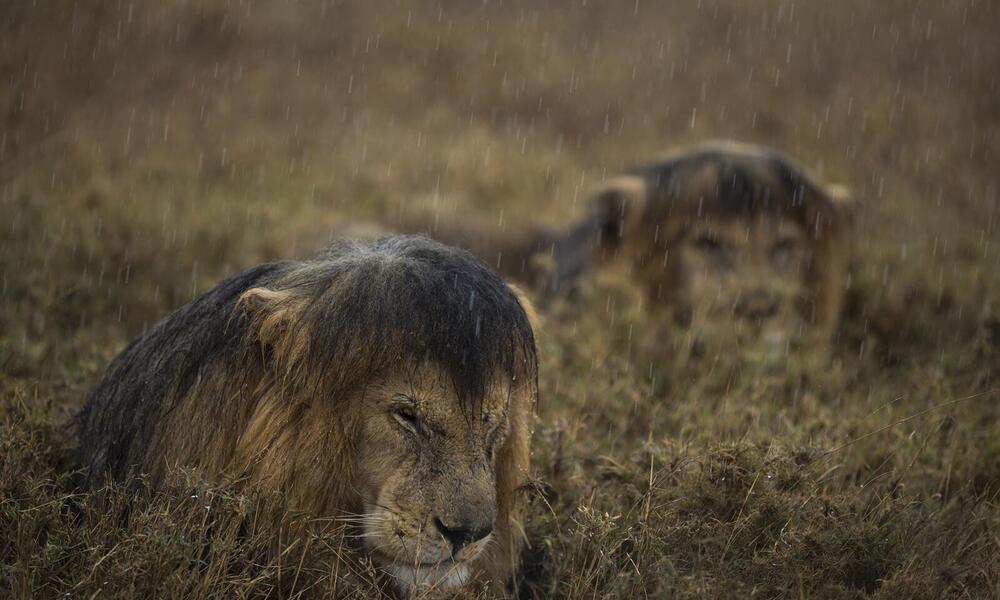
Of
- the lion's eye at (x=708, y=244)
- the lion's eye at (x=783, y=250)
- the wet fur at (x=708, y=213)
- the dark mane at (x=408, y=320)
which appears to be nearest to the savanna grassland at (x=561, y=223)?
the wet fur at (x=708, y=213)

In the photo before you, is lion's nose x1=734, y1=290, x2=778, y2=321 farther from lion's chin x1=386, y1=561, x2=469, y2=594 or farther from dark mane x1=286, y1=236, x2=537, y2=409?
lion's chin x1=386, y1=561, x2=469, y2=594

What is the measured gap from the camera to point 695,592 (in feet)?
10.5

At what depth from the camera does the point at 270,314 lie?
10.8 feet

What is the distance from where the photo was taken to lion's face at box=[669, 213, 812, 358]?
7.01m

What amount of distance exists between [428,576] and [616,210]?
17.3 feet

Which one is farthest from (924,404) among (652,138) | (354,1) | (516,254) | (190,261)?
(354,1)

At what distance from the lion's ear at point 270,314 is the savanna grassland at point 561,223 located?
0.53m

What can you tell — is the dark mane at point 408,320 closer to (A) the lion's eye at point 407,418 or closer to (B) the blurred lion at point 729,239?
(A) the lion's eye at point 407,418

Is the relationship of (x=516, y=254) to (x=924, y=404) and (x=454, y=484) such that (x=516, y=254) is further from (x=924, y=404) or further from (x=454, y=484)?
(x=454, y=484)

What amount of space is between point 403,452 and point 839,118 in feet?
42.9

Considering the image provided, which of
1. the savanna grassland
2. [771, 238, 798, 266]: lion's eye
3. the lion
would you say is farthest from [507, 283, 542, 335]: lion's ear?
[771, 238, 798, 266]: lion's eye

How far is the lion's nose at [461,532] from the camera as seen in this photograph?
3076 millimetres

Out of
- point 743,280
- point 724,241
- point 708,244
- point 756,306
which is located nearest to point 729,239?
point 724,241

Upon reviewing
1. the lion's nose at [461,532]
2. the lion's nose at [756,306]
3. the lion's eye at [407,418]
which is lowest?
the lion's nose at [756,306]
